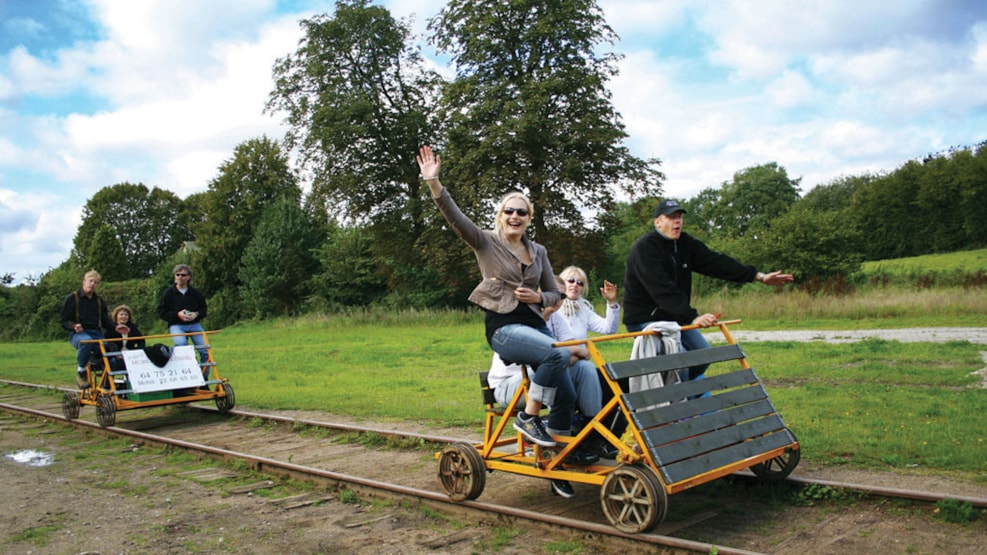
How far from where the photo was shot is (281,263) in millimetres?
45156

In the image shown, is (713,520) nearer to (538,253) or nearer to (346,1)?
(538,253)

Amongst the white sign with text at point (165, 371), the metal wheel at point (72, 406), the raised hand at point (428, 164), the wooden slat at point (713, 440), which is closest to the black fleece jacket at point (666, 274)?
the wooden slat at point (713, 440)

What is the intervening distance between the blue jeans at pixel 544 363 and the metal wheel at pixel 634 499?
29.0 inches

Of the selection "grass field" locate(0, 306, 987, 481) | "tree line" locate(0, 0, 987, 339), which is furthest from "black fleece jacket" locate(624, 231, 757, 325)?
"tree line" locate(0, 0, 987, 339)

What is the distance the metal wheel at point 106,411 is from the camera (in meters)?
10.6

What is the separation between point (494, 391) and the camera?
6145mm

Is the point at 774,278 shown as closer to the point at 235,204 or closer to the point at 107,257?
the point at 235,204

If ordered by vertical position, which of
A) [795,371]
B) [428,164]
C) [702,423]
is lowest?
[795,371]

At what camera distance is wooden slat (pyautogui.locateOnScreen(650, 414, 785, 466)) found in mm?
4777

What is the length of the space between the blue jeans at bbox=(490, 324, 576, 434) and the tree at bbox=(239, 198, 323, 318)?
40.3 meters

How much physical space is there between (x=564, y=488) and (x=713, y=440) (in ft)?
4.62

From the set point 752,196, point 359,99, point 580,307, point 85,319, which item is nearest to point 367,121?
point 359,99

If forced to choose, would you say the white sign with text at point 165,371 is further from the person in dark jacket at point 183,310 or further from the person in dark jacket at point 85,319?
the person in dark jacket at point 85,319

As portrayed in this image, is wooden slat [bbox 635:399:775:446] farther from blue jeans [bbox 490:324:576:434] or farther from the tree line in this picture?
the tree line
